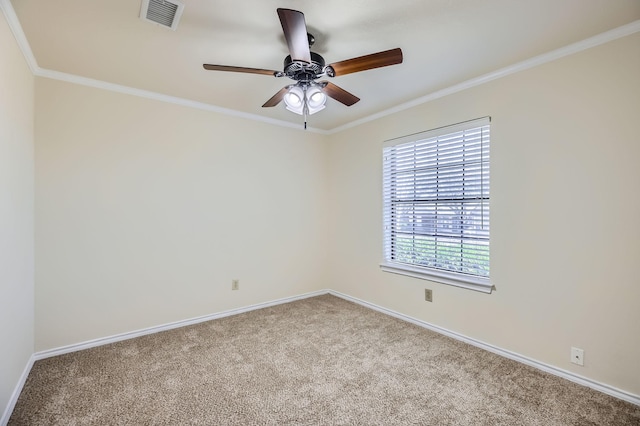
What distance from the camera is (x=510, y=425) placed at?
1726mm

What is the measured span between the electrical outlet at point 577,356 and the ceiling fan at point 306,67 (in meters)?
A: 2.38

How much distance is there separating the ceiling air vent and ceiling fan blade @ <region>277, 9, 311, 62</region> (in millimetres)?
680

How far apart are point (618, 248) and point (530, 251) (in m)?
0.51

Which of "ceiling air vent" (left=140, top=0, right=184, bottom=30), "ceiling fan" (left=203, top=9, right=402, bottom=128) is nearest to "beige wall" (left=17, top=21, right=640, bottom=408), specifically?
"ceiling air vent" (left=140, top=0, right=184, bottom=30)

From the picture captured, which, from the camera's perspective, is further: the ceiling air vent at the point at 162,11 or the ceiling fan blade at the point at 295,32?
the ceiling air vent at the point at 162,11

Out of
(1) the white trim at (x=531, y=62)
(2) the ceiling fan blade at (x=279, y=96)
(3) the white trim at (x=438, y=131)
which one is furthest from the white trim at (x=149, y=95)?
(1) the white trim at (x=531, y=62)

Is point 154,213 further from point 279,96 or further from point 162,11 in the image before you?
point 162,11

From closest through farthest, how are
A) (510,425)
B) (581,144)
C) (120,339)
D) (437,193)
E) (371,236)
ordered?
1. (510,425)
2. (581,144)
3. (120,339)
4. (437,193)
5. (371,236)

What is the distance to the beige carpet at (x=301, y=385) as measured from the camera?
1799 millimetres

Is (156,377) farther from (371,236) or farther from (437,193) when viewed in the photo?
(437,193)

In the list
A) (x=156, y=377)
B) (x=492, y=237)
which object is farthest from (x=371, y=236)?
(x=156, y=377)

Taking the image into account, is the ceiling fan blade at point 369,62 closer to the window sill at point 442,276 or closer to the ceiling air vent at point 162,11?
the ceiling air vent at point 162,11

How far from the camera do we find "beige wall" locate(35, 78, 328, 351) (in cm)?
256

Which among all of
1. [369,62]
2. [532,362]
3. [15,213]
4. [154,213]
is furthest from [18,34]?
[532,362]
